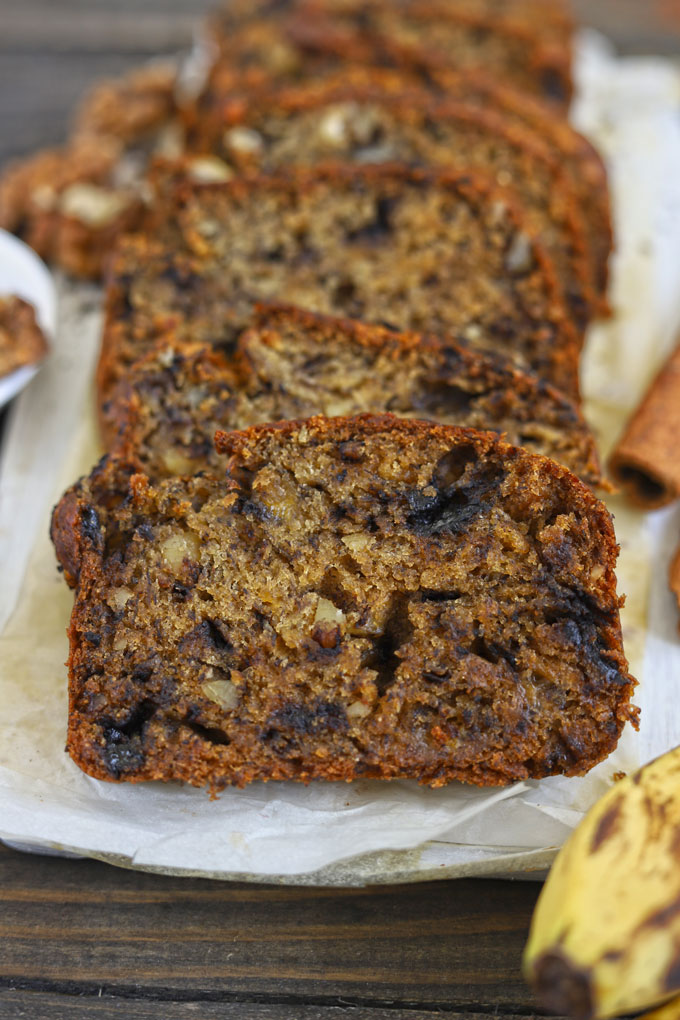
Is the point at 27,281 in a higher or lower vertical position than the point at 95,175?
lower

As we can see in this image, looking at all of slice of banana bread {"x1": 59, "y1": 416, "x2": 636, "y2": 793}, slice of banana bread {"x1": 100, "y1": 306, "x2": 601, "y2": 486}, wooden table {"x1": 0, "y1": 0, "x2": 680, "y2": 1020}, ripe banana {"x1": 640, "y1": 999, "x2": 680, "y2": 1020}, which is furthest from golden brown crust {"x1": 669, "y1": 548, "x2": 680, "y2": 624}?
ripe banana {"x1": 640, "y1": 999, "x2": 680, "y2": 1020}

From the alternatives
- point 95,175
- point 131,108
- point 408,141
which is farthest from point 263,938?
point 131,108

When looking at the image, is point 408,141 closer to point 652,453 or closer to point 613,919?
point 652,453

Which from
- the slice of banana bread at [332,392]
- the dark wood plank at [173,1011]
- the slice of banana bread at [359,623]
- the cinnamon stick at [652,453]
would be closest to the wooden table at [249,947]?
the dark wood plank at [173,1011]

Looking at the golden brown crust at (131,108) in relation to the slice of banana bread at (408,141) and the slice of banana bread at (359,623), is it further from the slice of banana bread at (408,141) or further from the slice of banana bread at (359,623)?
the slice of banana bread at (359,623)

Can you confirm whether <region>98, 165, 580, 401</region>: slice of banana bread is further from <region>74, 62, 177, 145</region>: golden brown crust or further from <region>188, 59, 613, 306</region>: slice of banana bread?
<region>74, 62, 177, 145</region>: golden brown crust

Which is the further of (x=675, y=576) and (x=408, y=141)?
(x=408, y=141)

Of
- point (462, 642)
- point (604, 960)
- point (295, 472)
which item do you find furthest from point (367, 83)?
point (604, 960)
